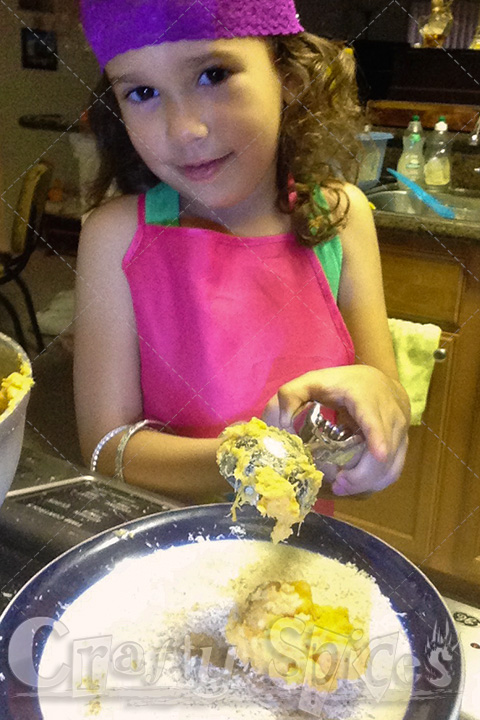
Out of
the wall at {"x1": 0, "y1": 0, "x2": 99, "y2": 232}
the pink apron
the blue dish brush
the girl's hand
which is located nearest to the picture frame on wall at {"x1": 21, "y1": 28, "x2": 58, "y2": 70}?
the wall at {"x1": 0, "y1": 0, "x2": 99, "y2": 232}

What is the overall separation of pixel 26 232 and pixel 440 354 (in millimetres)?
346

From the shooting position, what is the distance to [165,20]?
0.28 meters

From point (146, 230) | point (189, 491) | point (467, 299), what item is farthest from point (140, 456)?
point (467, 299)

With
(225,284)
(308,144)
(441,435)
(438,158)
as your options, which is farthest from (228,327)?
(438,158)

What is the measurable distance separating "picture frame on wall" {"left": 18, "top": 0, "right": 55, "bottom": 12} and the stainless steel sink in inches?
12.0

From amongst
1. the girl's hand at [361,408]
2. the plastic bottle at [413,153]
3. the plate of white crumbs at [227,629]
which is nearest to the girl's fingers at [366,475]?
the girl's hand at [361,408]

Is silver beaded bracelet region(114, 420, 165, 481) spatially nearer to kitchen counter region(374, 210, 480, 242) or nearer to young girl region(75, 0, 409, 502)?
young girl region(75, 0, 409, 502)

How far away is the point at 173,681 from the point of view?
166mm

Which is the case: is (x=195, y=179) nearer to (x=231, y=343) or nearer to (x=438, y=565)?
(x=231, y=343)

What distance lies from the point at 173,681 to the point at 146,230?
0.97 ft

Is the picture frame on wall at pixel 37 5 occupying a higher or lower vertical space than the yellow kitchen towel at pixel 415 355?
higher

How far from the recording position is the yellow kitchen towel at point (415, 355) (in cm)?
48

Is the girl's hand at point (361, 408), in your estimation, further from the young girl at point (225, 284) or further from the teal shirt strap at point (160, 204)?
the teal shirt strap at point (160, 204)

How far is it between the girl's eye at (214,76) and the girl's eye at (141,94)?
0.02 meters
